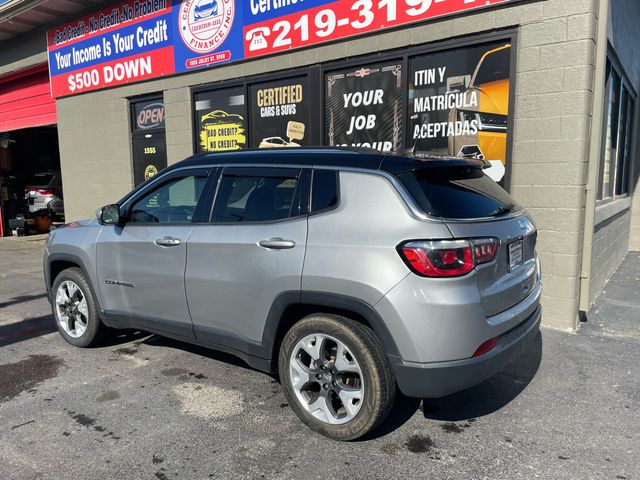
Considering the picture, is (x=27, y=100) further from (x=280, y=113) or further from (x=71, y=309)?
(x=71, y=309)

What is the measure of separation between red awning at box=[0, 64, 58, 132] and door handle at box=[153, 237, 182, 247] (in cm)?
962

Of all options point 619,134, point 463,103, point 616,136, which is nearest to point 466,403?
point 463,103

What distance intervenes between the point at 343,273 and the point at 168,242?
1582 mm

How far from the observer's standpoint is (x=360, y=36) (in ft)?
21.5

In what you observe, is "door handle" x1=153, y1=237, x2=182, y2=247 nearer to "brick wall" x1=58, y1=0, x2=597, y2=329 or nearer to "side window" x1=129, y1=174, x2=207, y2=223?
"side window" x1=129, y1=174, x2=207, y2=223

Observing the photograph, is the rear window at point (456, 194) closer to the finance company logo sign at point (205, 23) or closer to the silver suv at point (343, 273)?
the silver suv at point (343, 273)

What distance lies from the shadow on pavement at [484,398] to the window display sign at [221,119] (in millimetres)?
5560

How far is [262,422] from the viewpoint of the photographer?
3367mm

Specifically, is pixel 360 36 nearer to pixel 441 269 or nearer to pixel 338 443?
pixel 441 269

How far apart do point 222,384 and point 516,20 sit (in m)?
4.70

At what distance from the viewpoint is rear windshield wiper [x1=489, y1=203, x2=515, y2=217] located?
10.3 feet

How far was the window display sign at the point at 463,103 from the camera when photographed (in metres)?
5.66

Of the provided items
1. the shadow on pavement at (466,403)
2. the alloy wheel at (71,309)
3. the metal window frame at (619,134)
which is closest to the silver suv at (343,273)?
the shadow on pavement at (466,403)

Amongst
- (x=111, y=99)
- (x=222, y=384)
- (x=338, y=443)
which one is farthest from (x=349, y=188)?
(x=111, y=99)
